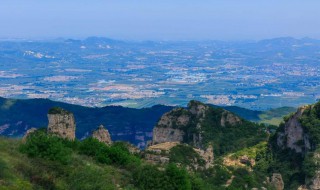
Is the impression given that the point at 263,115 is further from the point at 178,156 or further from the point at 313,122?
the point at 178,156

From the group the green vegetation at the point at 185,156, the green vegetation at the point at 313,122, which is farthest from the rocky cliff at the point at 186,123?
the green vegetation at the point at 185,156

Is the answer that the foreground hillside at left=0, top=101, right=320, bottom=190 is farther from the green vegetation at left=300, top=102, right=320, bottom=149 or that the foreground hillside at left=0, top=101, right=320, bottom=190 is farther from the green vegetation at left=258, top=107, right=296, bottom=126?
the green vegetation at left=258, top=107, right=296, bottom=126

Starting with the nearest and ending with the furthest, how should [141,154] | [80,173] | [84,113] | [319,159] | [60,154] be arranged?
[80,173] → [60,154] → [141,154] → [319,159] → [84,113]

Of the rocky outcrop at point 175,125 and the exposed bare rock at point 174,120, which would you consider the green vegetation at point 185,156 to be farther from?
the exposed bare rock at point 174,120

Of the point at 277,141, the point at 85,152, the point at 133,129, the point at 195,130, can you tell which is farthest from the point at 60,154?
the point at 133,129

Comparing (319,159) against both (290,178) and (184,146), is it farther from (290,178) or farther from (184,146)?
A: (184,146)
